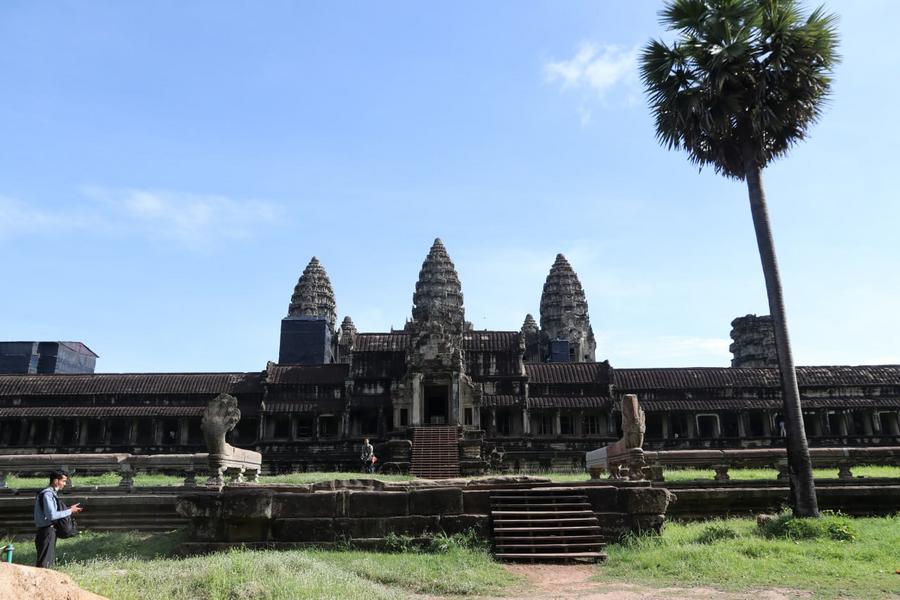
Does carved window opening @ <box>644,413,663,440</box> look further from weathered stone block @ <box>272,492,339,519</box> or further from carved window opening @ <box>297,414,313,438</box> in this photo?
weathered stone block @ <box>272,492,339,519</box>

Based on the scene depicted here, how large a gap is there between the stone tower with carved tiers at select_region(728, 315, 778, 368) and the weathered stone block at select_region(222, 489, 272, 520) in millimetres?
49166

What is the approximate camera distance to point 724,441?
37062 millimetres

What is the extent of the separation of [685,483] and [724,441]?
894 inches

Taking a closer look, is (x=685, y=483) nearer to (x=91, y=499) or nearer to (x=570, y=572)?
(x=570, y=572)

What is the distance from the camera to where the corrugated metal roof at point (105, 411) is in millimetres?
37375

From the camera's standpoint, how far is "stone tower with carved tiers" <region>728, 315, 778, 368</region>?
53406 millimetres

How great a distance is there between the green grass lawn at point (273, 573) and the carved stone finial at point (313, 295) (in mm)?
52263

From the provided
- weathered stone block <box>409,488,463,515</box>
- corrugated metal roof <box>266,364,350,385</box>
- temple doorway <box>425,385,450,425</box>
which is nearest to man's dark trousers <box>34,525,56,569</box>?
weathered stone block <box>409,488,463,515</box>

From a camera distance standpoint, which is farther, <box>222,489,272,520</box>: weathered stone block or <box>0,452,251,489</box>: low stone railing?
<box>0,452,251,489</box>: low stone railing

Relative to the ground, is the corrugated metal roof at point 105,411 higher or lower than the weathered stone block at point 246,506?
higher

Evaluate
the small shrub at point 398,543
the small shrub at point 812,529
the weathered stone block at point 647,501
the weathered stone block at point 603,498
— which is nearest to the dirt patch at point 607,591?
the small shrub at point 398,543

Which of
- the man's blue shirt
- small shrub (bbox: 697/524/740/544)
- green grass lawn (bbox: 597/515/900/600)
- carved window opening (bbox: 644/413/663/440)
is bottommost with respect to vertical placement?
green grass lawn (bbox: 597/515/900/600)

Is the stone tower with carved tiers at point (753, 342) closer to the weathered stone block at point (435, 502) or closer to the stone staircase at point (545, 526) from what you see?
the stone staircase at point (545, 526)

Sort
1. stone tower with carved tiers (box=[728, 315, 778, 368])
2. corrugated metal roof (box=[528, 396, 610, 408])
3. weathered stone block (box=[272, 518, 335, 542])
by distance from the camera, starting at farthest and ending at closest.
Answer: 1. stone tower with carved tiers (box=[728, 315, 778, 368])
2. corrugated metal roof (box=[528, 396, 610, 408])
3. weathered stone block (box=[272, 518, 335, 542])
